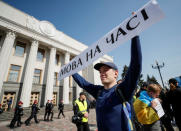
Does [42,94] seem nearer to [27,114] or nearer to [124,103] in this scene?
[27,114]

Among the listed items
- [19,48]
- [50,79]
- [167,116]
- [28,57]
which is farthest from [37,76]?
[167,116]

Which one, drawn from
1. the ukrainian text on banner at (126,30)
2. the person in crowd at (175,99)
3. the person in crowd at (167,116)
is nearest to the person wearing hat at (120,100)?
the ukrainian text on banner at (126,30)

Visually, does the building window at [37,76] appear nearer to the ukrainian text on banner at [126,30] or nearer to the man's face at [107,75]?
the ukrainian text on banner at [126,30]

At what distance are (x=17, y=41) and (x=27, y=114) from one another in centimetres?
1274

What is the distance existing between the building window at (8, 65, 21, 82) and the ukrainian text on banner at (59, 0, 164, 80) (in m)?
18.2

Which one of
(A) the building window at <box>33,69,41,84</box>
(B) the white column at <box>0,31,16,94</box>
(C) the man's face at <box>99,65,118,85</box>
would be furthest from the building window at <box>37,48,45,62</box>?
(C) the man's face at <box>99,65,118,85</box>

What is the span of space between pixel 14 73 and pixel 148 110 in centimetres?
1935

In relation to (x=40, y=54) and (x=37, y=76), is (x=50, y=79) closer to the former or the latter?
(x=37, y=76)

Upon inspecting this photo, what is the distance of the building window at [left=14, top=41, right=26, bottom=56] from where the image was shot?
16.6 m

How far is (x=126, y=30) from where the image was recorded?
1211 mm

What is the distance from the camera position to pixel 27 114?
12109 millimetres

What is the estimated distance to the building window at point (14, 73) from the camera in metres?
15.1

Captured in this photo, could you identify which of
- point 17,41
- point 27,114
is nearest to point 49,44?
point 17,41

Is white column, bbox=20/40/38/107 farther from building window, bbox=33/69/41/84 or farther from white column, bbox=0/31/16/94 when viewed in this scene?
white column, bbox=0/31/16/94
